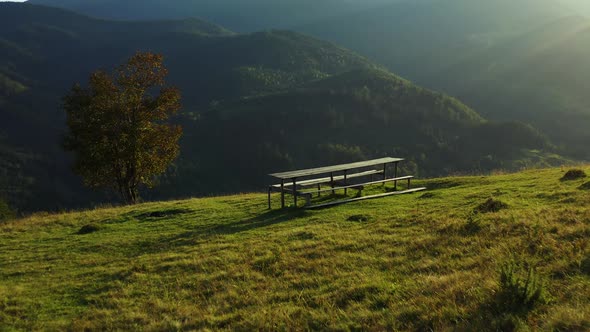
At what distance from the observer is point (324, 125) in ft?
650

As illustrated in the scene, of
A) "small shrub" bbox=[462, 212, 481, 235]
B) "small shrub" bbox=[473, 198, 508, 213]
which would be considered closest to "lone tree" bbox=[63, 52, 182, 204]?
"small shrub" bbox=[473, 198, 508, 213]


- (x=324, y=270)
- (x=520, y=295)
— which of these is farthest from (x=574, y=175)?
(x=520, y=295)

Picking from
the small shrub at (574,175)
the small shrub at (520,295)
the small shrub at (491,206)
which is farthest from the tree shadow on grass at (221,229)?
the small shrub at (574,175)

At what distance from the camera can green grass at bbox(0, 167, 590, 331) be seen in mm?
6312

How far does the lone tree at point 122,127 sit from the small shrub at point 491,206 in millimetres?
22102

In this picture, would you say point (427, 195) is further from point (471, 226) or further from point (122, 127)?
point (122, 127)

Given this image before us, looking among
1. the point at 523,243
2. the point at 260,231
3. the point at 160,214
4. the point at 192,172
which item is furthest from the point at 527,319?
the point at 192,172

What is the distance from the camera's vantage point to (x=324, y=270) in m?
9.09

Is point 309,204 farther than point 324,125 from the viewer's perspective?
No

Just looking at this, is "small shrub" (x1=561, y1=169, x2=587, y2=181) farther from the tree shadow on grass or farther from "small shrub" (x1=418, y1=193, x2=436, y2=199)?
the tree shadow on grass

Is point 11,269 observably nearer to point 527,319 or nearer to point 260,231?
point 260,231

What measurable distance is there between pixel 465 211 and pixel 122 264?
1080 cm

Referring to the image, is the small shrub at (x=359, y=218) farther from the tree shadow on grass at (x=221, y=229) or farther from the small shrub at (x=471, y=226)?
the small shrub at (x=471, y=226)

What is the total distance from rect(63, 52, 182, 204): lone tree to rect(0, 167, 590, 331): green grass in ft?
38.3
